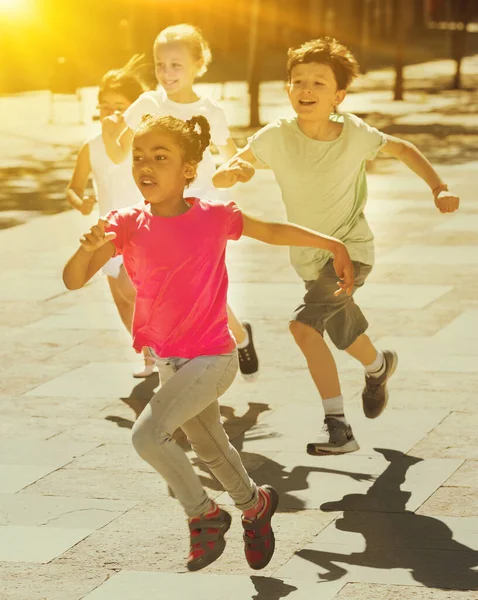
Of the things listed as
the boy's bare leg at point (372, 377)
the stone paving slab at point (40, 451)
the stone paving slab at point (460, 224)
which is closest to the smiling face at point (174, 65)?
the boy's bare leg at point (372, 377)

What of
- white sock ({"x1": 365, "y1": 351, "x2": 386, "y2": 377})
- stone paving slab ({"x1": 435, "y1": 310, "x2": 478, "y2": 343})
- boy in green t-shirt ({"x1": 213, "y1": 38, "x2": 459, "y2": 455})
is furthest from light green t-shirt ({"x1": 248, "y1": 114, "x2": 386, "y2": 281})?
stone paving slab ({"x1": 435, "y1": 310, "x2": 478, "y2": 343})

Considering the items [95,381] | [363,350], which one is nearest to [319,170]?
[363,350]

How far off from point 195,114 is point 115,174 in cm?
69

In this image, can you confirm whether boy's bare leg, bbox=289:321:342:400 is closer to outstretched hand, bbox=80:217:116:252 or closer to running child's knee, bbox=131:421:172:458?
running child's knee, bbox=131:421:172:458

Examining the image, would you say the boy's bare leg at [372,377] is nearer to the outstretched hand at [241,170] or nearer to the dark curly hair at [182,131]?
the outstretched hand at [241,170]

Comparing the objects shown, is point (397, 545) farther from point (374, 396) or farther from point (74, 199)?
point (74, 199)

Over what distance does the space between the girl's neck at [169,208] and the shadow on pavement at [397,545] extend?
1294mm

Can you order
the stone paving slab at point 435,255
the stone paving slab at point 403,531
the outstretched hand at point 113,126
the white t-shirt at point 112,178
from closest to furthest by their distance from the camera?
the stone paving slab at point 403,531 < the outstretched hand at point 113,126 < the white t-shirt at point 112,178 < the stone paving slab at point 435,255

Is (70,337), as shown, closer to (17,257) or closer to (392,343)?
(392,343)

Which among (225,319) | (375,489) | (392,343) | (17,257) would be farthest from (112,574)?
(17,257)

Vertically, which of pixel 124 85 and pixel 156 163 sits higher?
pixel 156 163

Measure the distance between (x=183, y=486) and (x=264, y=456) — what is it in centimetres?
155

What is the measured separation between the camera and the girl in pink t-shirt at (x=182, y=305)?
184 inches

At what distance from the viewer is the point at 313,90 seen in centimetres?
608
